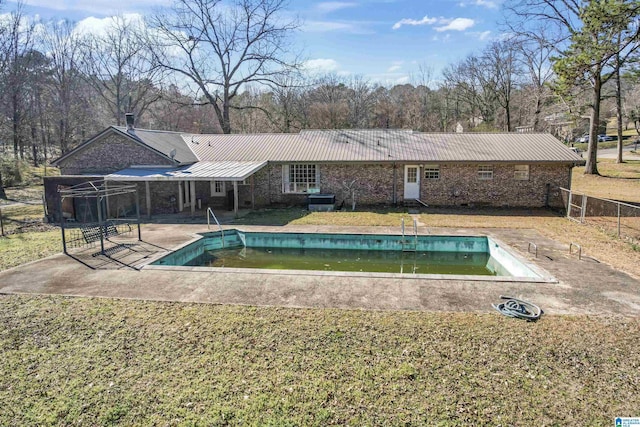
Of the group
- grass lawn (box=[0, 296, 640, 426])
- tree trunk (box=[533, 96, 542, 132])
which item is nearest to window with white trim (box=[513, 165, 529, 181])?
grass lawn (box=[0, 296, 640, 426])

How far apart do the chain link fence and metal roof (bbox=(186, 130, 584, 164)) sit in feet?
9.05

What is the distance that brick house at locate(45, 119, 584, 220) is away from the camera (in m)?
17.9

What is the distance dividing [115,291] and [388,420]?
243 inches

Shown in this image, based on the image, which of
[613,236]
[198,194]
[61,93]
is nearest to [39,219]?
[198,194]

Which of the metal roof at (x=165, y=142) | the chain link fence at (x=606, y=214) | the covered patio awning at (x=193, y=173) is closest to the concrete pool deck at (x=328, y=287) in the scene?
the chain link fence at (x=606, y=214)

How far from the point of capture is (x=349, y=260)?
1195cm

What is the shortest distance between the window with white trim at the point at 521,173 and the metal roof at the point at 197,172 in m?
11.6

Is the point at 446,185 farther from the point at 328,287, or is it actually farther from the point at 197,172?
the point at 328,287

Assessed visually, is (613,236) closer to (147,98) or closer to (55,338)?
(55,338)

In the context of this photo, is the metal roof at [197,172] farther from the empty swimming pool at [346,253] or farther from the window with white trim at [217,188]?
the empty swimming pool at [346,253]

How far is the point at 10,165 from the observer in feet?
88.8

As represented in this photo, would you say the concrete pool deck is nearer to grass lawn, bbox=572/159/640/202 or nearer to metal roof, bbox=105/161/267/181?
metal roof, bbox=105/161/267/181

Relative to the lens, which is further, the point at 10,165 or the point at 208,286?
the point at 10,165

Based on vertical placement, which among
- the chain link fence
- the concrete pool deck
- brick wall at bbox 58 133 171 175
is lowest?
the concrete pool deck
